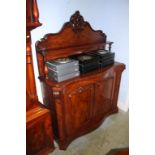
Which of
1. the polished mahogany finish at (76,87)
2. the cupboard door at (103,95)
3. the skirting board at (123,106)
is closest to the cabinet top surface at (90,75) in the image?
the polished mahogany finish at (76,87)

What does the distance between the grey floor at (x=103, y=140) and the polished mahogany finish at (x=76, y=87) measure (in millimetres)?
70

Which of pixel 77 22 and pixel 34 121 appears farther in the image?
pixel 77 22

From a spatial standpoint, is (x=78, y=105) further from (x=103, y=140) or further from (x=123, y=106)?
(x=123, y=106)

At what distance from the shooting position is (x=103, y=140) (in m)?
2.12

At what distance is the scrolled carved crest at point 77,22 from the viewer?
6.66ft

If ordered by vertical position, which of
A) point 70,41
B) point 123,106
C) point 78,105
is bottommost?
point 123,106

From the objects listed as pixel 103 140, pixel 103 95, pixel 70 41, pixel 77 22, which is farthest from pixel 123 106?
pixel 77 22

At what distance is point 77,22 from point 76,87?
78 cm

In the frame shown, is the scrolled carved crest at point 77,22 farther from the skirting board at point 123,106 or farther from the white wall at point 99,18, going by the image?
the skirting board at point 123,106

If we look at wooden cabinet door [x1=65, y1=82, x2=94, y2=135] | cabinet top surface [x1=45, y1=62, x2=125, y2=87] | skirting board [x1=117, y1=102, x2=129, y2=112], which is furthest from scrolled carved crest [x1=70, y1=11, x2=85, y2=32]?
skirting board [x1=117, y1=102, x2=129, y2=112]
